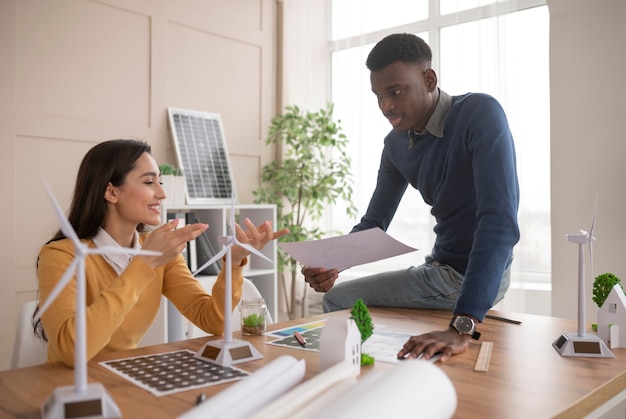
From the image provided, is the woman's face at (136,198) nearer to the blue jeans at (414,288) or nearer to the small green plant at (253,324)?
the small green plant at (253,324)

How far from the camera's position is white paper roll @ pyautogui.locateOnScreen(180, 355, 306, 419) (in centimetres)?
78

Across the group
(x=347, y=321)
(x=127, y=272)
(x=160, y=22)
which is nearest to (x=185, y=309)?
(x=127, y=272)

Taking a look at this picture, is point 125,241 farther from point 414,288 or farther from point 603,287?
point 603,287

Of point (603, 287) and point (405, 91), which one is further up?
point (405, 91)

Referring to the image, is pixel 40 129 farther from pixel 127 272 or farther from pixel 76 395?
pixel 76 395

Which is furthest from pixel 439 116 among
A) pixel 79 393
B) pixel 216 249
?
pixel 216 249

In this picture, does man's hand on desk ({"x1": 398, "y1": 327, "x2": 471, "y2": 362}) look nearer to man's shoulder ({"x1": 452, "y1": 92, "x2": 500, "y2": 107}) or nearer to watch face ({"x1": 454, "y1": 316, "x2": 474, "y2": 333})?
watch face ({"x1": 454, "y1": 316, "x2": 474, "y2": 333})

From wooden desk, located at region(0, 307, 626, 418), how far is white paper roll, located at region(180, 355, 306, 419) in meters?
0.18

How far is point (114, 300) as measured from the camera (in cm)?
137

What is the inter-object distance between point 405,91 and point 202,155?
2.57 meters

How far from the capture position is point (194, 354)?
4.50 ft

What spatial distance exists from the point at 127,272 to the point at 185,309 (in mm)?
528

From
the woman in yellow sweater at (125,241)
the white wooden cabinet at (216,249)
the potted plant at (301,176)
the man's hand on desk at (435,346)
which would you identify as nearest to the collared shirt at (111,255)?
the woman in yellow sweater at (125,241)

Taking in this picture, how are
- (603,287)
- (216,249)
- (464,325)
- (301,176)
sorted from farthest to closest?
(301,176), (216,249), (603,287), (464,325)
